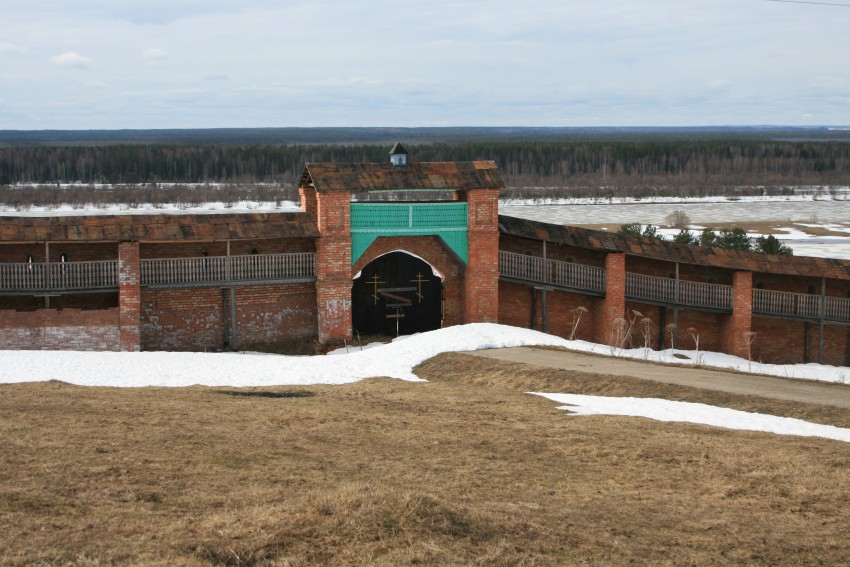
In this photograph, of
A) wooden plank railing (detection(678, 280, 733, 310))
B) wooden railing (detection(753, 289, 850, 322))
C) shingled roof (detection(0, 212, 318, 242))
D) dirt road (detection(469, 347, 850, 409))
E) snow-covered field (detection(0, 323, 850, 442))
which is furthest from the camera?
wooden railing (detection(753, 289, 850, 322))

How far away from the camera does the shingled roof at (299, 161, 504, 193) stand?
984 inches

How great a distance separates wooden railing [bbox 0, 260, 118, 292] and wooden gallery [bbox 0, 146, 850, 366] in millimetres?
31

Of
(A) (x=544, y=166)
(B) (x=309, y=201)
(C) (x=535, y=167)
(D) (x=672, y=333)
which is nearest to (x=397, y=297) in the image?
(B) (x=309, y=201)

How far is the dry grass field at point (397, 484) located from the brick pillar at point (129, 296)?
647cm

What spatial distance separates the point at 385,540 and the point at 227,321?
55.5ft

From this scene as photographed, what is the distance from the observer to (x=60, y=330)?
2303 cm

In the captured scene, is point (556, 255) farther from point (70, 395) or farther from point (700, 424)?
point (70, 395)

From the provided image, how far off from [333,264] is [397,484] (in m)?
14.6

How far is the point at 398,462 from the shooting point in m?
12.0

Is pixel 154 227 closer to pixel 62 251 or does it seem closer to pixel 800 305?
pixel 62 251

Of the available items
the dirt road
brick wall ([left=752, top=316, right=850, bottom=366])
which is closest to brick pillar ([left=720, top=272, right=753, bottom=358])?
brick wall ([left=752, top=316, right=850, bottom=366])

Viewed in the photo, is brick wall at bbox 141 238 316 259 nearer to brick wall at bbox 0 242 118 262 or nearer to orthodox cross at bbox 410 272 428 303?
brick wall at bbox 0 242 118 262

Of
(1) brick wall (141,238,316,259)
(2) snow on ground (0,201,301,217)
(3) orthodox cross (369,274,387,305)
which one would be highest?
(1) brick wall (141,238,316,259)

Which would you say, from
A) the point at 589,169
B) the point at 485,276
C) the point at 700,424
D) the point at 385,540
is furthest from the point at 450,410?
the point at 589,169
